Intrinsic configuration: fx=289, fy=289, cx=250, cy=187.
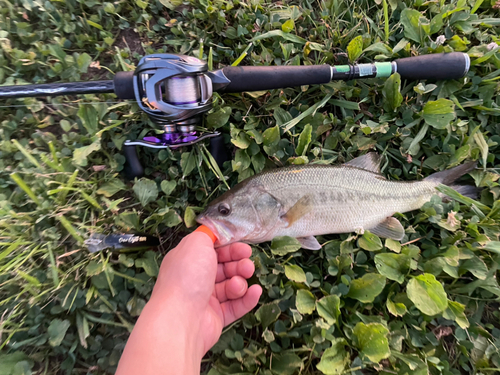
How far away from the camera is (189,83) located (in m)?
2.24

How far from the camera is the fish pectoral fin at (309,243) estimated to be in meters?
2.56

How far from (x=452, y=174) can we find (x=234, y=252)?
2.15 meters

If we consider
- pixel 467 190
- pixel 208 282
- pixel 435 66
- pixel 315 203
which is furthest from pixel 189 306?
pixel 435 66

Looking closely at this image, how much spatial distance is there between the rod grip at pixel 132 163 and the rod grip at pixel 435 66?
8.46ft

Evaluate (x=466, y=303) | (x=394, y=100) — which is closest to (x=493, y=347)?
(x=466, y=303)

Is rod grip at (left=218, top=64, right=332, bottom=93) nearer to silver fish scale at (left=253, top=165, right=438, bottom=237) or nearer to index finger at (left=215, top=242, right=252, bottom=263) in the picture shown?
silver fish scale at (left=253, top=165, right=438, bottom=237)

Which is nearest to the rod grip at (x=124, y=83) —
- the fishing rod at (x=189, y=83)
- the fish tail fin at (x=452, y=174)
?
the fishing rod at (x=189, y=83)

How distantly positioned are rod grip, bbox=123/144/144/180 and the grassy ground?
0.44ft

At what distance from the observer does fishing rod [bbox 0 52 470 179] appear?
2.20 metres

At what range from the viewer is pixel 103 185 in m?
2.71

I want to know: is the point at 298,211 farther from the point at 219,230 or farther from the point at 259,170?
the point at 219,230

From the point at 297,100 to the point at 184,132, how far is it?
4.07ft

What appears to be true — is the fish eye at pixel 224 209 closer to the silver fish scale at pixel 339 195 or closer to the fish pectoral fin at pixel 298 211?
the silver fish scale at pixel 339 195

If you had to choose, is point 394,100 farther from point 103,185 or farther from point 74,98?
point 74,98
